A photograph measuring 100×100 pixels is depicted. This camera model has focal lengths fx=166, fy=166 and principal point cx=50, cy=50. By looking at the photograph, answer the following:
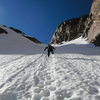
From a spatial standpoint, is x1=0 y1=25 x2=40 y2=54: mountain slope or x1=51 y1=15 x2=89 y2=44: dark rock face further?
x1=51 y1=15 x2=89 y2=44: dark rock face

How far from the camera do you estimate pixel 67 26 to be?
10562cm

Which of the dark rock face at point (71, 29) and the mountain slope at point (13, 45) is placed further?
the dark rock face at point (71, 29)

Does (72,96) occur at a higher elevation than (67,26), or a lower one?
lower

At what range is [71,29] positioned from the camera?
331 ft

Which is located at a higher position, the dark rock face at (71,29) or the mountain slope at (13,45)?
the dark rock face at (71,29)

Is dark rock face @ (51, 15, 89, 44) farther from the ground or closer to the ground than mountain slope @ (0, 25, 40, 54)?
farther from the ground

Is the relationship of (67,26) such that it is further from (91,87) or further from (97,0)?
(91,87)

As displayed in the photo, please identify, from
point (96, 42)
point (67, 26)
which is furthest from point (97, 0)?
point (67, 26)

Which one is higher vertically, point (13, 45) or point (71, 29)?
point (71, 29)

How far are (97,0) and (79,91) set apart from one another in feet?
157

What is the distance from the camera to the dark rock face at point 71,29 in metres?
95.7

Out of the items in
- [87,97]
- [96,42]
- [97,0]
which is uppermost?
[97,0]

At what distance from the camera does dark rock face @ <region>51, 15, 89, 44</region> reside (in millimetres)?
95688

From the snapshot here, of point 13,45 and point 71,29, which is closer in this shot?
point 13,45
